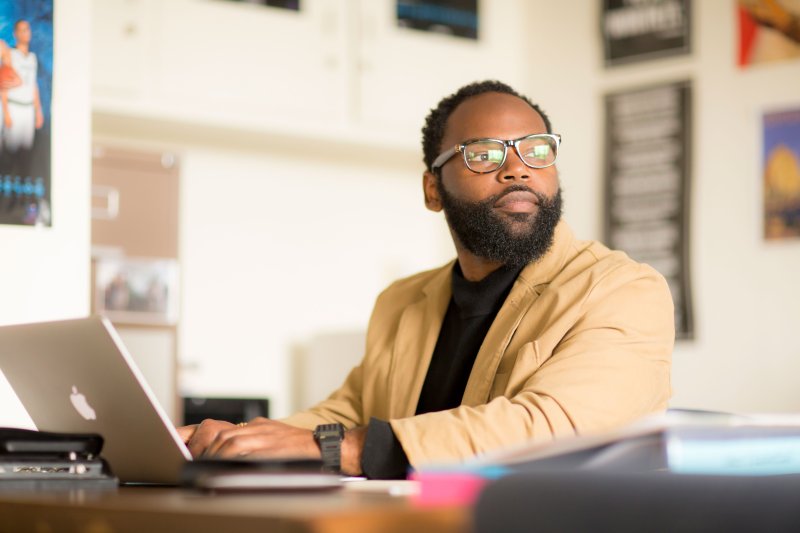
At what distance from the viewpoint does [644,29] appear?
4012 millimetres

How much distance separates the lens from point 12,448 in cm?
136

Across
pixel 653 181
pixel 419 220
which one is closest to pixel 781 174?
pixel 653 181

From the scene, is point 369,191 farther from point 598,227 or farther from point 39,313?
point 39,313

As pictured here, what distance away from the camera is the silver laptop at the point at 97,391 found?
4.46 ft

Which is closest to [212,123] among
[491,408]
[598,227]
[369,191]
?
[369,191]

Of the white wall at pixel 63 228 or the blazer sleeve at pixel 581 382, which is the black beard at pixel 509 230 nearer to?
the blazer sleeve at pixel 581 382

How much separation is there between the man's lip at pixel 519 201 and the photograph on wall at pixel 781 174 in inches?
67.8

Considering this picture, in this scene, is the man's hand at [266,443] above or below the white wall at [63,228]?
below

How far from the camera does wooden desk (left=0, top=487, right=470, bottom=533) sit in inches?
31.3

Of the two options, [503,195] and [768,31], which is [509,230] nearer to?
[503,195]

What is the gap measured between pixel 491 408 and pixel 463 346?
1.77ft

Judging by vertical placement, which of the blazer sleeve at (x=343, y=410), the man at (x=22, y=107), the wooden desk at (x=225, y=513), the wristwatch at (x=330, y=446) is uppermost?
the man at (x=22, y=107)

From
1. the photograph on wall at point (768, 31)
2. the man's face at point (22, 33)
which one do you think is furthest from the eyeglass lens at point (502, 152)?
the photograph on wall at point (768, 31)

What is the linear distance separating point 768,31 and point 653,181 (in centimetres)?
62
